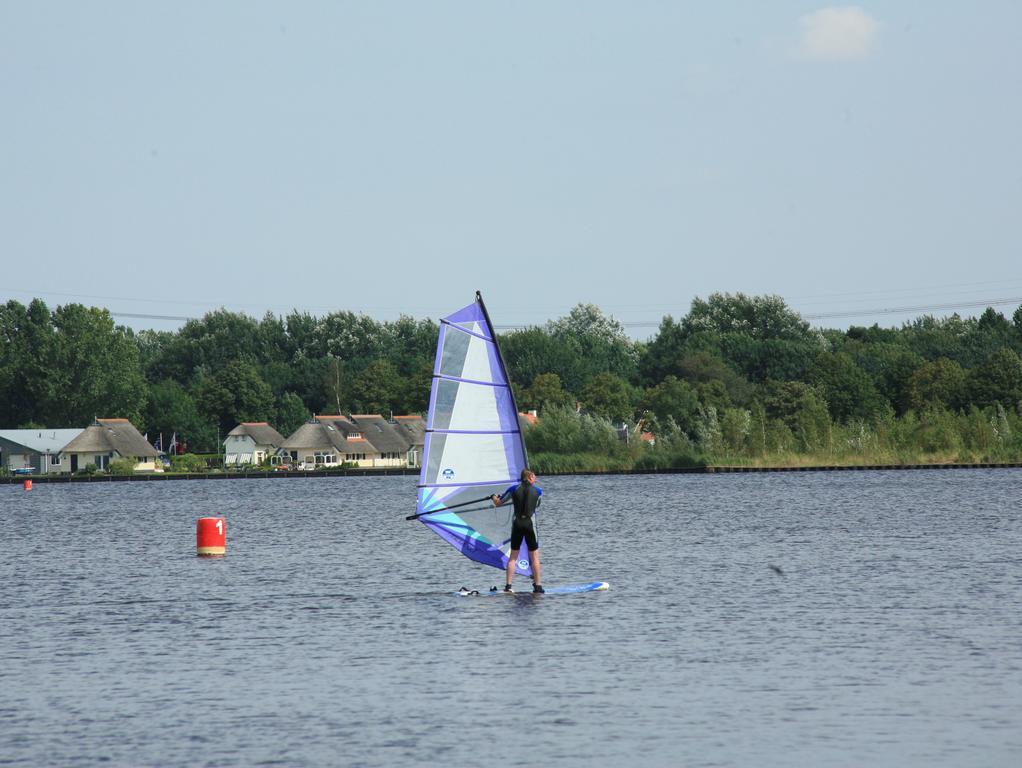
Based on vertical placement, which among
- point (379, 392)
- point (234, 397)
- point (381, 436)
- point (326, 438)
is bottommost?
point (326, 438)

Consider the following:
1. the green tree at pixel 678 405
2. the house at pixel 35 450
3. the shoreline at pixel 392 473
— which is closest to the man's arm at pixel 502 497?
the shoreline at pixel 392 473

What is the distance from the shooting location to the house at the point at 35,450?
15075cm

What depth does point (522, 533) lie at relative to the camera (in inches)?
1059

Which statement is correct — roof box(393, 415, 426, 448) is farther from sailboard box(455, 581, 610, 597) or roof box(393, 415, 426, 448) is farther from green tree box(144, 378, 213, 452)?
sailboard box(455, 581, 610, 597)

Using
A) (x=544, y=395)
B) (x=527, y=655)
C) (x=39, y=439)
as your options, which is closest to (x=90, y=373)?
(x=39, y=439)

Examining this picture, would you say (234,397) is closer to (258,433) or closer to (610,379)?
(258,433)

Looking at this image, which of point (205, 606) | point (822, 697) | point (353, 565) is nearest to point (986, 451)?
point (353, 565)

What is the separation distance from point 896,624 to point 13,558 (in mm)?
28043

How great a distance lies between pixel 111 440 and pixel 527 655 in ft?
439

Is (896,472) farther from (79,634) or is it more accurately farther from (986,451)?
(79,634)

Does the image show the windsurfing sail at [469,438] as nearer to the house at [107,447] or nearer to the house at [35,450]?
the house at [107,447]

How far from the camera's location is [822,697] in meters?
17.3

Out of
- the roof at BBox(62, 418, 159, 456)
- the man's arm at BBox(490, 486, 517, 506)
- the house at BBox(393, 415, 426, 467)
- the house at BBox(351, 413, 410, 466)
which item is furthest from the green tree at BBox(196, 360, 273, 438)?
the man's arm at BBox(490, 486, 517, 506)

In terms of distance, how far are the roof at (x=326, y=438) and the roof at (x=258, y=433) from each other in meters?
1.29
